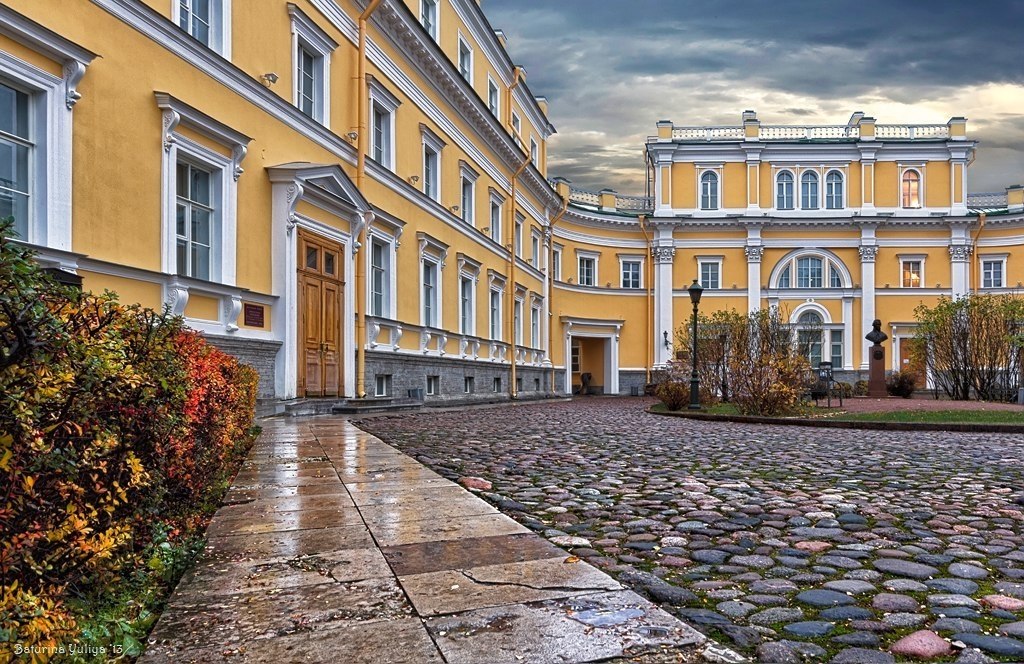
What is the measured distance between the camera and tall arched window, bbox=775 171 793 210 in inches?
1735

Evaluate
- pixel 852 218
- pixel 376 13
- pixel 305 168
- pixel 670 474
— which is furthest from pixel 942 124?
pixel 670 474

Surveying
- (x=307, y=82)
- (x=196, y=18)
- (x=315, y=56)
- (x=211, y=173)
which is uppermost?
(x=315, y=56)

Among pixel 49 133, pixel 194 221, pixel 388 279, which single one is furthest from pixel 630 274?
pixel 49 133

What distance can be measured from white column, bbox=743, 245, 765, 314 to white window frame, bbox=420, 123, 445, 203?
2528 centimetres

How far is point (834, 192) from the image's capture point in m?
44.0

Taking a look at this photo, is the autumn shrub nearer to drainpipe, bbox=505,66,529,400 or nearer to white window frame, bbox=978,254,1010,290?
drainpipe, bbox=505,66,529,400

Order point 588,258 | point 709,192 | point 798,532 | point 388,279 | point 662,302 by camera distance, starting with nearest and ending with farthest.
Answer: point 798,532 < point 388,279 < point 588,258 < point 662,302 < point 709,192

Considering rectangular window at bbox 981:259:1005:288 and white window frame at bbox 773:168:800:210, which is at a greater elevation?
white window frame at bbox 773:168:800:210

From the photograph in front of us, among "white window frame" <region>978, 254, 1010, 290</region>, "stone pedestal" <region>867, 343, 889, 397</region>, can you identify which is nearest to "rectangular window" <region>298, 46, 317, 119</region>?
"stone pedestal" <region>867, 343, 889, 397</region>

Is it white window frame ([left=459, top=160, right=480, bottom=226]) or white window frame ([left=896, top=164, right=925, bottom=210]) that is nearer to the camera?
white window frame ([left=459, top=160, right=480, bottom=226])

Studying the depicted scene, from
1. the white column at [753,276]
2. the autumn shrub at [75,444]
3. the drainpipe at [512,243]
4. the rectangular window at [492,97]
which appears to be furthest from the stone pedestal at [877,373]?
the autumn shrub at [75,444]

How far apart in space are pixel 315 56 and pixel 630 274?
30.5 metres

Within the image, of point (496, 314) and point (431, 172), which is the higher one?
point (431, 172)

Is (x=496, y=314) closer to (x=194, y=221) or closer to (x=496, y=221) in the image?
(x=496, y=221)
